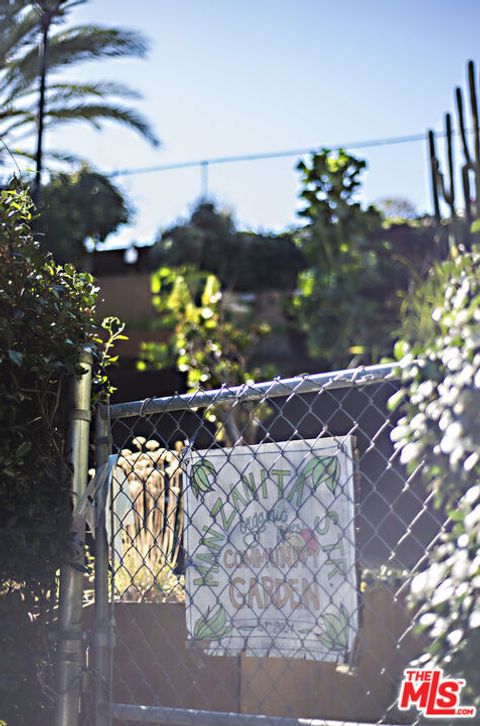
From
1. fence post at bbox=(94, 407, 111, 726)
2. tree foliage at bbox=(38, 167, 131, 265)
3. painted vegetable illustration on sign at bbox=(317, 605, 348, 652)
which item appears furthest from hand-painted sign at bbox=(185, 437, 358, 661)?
tree foliage at bbox=(38, 167, 131, 265)

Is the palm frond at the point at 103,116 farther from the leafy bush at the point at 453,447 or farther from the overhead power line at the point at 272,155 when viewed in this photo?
the leafy bush at the point at 453,447

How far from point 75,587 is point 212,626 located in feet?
1.14

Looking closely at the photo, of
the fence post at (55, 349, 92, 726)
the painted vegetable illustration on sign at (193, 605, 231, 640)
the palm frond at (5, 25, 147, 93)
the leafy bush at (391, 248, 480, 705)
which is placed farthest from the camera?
the palm frond at (5, 25, 147, 93)

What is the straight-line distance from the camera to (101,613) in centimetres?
215

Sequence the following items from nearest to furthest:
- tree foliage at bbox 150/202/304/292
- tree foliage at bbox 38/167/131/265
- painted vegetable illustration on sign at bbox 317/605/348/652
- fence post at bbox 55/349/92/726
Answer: painted vegetable illustration on sign at bbox 317/605/348/652
fence post at bbox 55/349/92/726
tree foliage at bbox 38/167/131/265
tree foliage at bbox 150/202/304/292

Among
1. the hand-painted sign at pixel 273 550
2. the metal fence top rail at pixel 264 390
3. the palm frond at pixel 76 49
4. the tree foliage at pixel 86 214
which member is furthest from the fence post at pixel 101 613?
the tree foliage at pixel 86 214

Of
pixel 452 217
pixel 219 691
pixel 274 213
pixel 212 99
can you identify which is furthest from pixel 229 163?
pixel 219 691

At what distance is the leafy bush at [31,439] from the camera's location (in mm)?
Result: 2090

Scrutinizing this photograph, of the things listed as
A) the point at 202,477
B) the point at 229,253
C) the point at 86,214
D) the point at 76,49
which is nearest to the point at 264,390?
the point at 202,477

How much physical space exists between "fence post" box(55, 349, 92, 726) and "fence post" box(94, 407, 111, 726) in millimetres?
36

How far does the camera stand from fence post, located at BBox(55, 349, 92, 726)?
2078 millimetres

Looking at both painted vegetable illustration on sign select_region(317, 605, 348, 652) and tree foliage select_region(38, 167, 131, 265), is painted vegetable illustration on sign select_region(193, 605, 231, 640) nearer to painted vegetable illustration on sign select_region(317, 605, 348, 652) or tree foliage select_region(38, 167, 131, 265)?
painted vegetable illustration on sign select_region(317, 605, 348, 652)

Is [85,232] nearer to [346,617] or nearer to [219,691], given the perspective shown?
[219,691]

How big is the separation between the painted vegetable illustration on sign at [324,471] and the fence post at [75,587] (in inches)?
22.3
